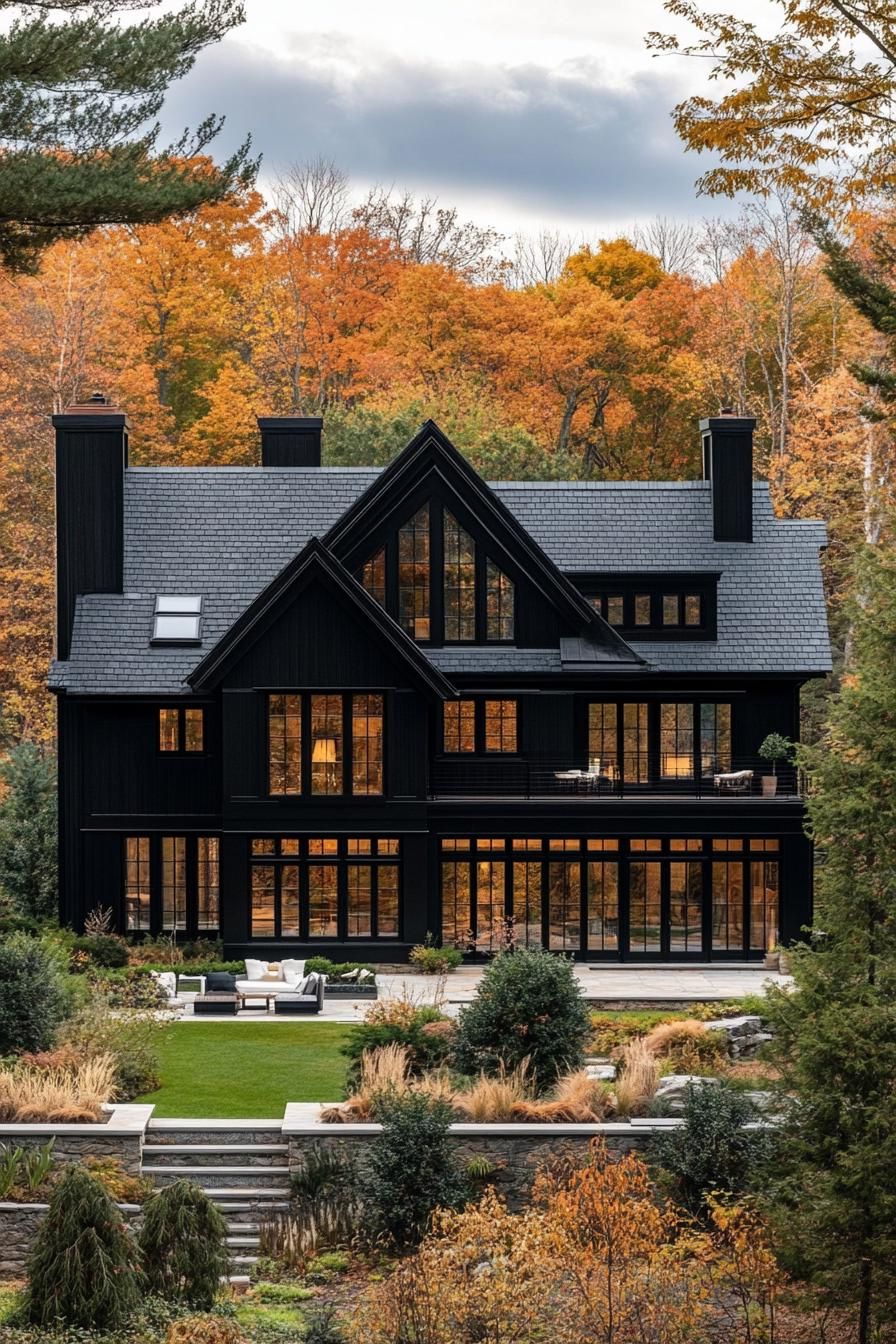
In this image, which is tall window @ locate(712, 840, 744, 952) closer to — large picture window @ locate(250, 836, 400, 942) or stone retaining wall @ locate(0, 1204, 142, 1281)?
large picture window @ locate(250, 836, 400, 942)

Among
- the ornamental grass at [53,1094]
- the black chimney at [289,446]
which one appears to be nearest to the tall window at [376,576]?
the black chimney at [289,446]

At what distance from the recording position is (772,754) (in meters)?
32.7

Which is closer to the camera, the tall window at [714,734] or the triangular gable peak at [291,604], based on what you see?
the triangular gable peak at [291,604]

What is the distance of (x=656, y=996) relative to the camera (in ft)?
90.6

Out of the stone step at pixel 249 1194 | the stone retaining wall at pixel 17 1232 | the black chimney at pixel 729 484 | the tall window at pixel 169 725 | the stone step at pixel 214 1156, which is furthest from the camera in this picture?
the black chimney at pixel 729 484

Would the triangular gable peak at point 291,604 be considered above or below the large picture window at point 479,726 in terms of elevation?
above

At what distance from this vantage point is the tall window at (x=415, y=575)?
111ft

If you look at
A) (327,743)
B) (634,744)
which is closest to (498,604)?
(634,744)

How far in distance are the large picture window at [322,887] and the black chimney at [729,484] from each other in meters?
9.43

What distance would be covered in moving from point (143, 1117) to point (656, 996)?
1031cm

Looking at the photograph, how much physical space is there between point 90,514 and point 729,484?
40.6ft

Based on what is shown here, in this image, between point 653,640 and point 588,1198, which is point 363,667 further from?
point 588,1198

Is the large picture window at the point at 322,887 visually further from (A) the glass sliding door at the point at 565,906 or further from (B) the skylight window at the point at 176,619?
(B) the skylight window at the point at 176,619

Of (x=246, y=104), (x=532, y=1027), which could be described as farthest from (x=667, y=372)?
(x=532, y=1027)
